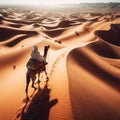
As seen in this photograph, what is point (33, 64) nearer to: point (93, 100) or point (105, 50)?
point (93, 100)

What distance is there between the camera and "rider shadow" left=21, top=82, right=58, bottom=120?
7711 millimetres

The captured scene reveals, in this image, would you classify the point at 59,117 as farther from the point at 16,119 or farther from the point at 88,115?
the point at 16,119

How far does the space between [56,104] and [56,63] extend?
5.69 m

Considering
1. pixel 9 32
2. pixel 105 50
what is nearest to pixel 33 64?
pixel 105 50

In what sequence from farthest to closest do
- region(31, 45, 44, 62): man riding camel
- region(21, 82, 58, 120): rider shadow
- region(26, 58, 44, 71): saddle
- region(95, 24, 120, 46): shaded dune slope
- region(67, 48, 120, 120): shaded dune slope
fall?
region(95, 24, 120, 46): shaded dune slope → region(31, 45, 44, 62): man riding camel → region(26, 58, 44, 71): saddle → region(67, 48, 120, 120): shaded dune slope → region(21, 82, 58, 120): rider shadow

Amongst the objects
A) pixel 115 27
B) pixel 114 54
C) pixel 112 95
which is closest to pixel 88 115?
pixel 112 95

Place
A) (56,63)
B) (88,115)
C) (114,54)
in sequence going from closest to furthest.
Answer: (88,115), (56,63), (114,54)

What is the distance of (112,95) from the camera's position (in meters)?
11.6

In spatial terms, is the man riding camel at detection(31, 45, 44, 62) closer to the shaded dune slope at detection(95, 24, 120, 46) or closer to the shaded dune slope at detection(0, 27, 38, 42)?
the shaded dune slope at detection(95, 24, 120, 46)

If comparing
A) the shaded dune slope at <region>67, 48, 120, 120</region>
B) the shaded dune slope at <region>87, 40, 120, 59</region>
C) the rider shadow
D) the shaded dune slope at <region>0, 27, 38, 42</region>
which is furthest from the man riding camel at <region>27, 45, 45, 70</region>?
the shaded dune slope at <region>0, 27, 38, 42</region>

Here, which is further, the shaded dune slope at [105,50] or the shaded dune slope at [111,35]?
the shaded dune slope at [111,35]

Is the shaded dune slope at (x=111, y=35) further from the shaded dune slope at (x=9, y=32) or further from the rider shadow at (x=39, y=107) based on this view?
the rider shadow at (x=39, y=107)

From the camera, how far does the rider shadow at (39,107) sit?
7.71 metres

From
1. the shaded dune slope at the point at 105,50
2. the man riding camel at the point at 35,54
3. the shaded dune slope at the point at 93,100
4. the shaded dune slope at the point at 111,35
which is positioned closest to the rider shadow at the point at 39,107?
the shaded dune slope at the point at 93,100
